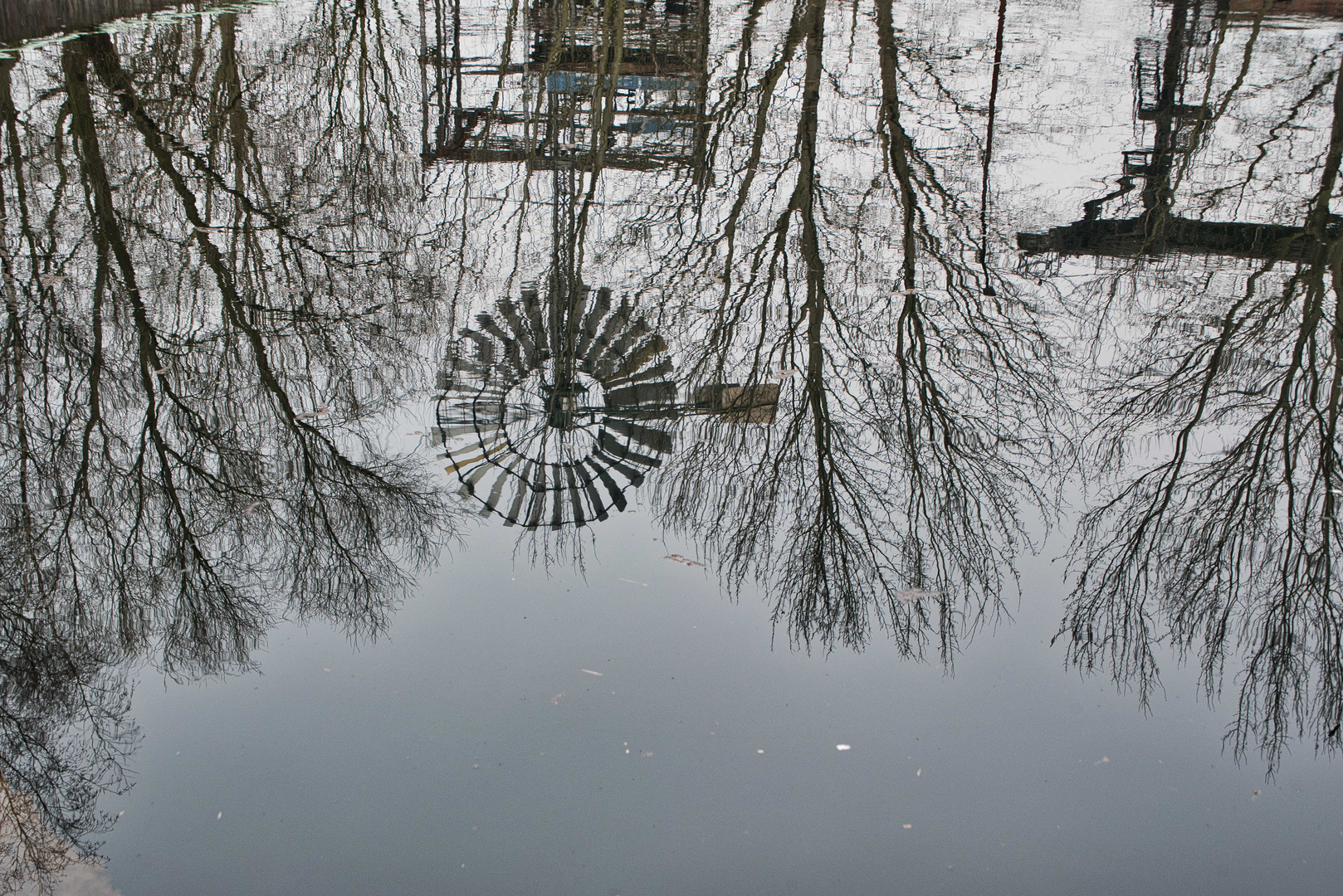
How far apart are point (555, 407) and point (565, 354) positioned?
0.69 m

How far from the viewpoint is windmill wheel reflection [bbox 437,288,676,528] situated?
5.95 m

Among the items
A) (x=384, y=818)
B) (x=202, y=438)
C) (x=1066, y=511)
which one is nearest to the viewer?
(x=384, y=818)

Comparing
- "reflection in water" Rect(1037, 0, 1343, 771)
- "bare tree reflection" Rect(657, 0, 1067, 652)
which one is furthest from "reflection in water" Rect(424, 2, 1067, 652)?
"reflection in water" Rect(1037, 0, 1343, 771)

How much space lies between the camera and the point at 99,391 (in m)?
6.70

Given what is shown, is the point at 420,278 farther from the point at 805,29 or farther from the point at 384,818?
the point at 805,29

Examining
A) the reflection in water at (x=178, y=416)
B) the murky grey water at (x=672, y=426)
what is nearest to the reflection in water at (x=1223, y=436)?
the murky grey water at (x=672, y=426)

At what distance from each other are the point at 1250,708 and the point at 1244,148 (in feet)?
27.7

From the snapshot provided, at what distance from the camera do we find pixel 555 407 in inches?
260

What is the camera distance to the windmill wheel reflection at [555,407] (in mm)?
5945

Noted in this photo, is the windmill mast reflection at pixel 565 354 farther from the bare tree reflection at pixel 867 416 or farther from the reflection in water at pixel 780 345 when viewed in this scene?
the bare tree reflection at pixel 867 416

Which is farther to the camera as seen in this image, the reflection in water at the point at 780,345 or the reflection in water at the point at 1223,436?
the reflection in water at the point at 780,345

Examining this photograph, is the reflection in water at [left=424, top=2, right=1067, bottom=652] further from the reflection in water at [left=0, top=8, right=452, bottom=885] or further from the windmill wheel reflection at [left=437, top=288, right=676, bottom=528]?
the reflection in water at [left=0, top=8, right=452, bottom=885]

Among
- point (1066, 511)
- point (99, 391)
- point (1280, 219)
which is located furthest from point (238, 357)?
point (1280, 219)

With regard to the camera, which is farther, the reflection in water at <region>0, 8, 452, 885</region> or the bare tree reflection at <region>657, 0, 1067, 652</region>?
the bare tree reflection at <region>657, 0, 1067, 652</region>
